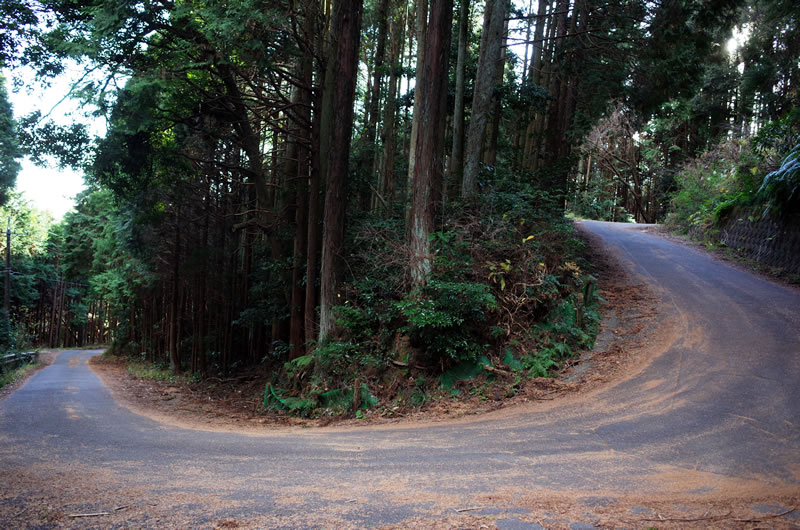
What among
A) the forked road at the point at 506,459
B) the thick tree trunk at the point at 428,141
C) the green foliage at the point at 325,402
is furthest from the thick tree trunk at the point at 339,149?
the forked road at the point at 506,459

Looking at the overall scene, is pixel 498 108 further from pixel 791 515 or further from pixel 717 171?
pixel 791 515

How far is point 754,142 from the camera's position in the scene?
42.8ft

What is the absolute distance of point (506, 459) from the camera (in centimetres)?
491

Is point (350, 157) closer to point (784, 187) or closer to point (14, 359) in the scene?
point (784, 187)

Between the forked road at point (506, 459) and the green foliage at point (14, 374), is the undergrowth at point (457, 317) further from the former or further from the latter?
the green foliage at point (14, 374)

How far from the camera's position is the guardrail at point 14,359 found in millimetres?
21219

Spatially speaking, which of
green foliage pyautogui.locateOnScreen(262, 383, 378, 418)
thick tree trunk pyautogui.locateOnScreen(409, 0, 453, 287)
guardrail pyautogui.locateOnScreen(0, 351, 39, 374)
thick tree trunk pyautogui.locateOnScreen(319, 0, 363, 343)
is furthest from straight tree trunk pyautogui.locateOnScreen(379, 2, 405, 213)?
guardrail pyautogui.locateOnScreen(0, 351, 39, 374)

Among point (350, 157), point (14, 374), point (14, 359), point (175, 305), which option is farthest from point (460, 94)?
point (14, 359)

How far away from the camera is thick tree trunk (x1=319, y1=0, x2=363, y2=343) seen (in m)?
10.6

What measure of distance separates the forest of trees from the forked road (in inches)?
76.6

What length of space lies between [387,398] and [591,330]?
3821 millimetres

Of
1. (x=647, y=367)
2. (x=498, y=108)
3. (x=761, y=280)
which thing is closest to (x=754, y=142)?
(x=761, y=280)

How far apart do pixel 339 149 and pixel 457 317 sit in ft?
15.7

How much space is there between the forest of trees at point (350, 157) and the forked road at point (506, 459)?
1.94 meters
